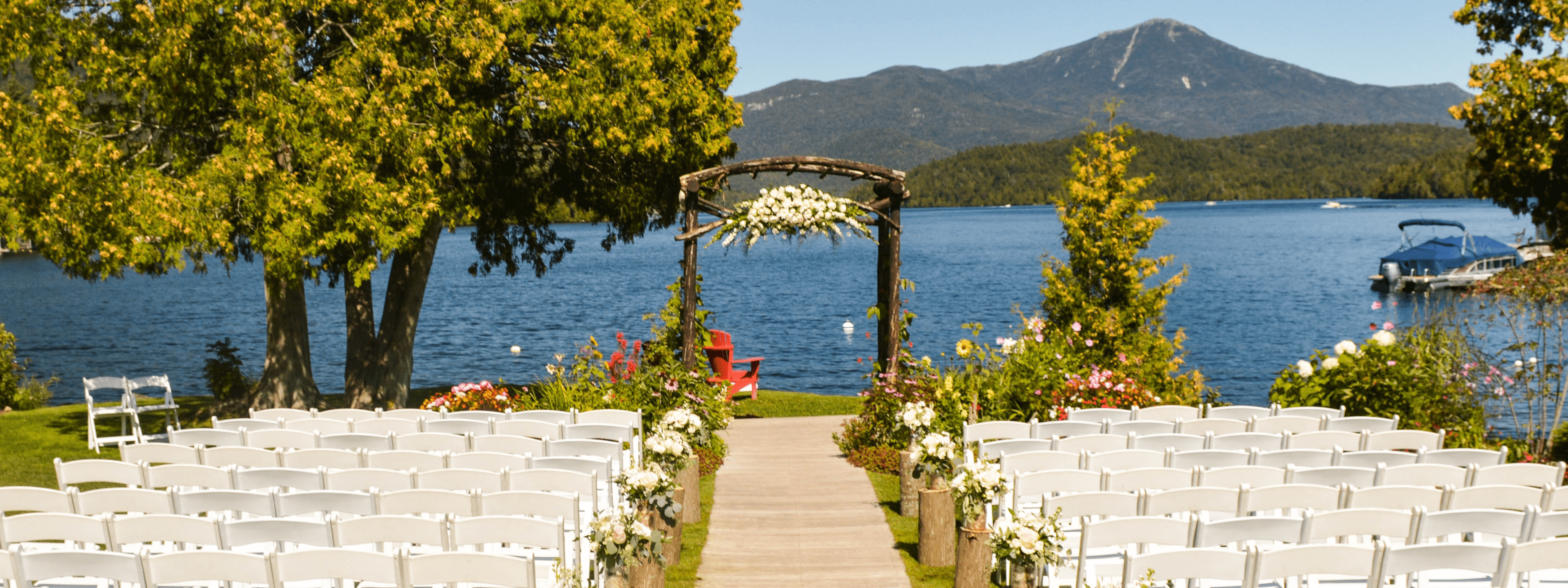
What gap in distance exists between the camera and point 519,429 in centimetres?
881

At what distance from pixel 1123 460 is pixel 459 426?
18.4 ft

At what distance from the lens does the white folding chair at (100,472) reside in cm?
635

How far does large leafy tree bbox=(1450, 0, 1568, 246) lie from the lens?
39.2 feet

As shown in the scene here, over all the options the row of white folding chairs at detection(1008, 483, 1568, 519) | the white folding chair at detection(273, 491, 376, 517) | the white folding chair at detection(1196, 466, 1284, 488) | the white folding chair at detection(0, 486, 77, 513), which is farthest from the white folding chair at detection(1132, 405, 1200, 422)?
the white folding chair at detection(0, 486, 77, 513)

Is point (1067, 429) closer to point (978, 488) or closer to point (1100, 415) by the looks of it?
point (1100, 415)

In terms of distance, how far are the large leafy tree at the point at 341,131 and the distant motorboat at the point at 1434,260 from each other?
52325 mm

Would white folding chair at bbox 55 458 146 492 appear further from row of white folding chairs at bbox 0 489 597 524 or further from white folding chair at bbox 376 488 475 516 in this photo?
white folding chair at bbox 376 488 475 516

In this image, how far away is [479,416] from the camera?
9445 mm

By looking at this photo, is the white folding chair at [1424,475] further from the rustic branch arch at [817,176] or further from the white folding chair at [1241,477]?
the rustic branch arch at [817,176]

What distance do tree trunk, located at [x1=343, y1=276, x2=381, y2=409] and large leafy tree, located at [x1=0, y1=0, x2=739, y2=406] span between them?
0.04 metres

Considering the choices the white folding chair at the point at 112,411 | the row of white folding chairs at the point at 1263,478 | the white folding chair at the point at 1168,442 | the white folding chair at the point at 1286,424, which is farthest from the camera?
the white folding chair at the point at 112,411

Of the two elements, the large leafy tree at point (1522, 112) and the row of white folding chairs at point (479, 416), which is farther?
the large leafy tree at point (1522, 112)

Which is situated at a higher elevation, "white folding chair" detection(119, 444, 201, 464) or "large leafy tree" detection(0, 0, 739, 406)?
"large leafy tree" detection(0, 0, 739, 406)

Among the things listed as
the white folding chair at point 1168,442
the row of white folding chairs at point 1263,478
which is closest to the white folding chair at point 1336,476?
the row of white folding chairs at point 1263,478
